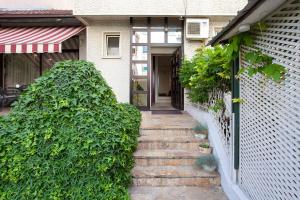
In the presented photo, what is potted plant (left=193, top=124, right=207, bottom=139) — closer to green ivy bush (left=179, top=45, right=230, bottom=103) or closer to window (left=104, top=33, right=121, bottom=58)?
green ivy bush (left=179, top=45, right=230, bottom=103)

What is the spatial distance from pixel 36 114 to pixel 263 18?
210 inches

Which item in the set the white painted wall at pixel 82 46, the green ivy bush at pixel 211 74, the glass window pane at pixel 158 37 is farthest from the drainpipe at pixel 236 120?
the white painted wall at pixel 82 46

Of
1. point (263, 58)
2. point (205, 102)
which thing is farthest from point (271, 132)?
point (205, 102)

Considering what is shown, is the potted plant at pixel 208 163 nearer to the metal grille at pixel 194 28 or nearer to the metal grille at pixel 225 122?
the metal grille at pixel 225 122

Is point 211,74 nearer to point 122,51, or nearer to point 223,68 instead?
point 223,68

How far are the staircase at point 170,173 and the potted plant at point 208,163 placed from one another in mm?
148

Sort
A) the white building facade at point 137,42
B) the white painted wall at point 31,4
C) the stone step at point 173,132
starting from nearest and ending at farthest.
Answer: the stone step at point 173,132 → the white building facade at point 137,42 → the white painted wall at point 31,4

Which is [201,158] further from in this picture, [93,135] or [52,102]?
[52,102]

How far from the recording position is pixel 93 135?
6.48 metres

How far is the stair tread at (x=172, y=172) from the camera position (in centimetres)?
812

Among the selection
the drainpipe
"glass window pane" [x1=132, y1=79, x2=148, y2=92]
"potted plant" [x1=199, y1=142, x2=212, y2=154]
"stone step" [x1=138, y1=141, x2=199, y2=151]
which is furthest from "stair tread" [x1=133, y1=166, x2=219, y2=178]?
"glass window pane" [x1=132, y1=79, x2=148, y2=92]

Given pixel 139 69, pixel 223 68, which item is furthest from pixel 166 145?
pixel 139 69

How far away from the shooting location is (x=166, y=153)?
9.11m

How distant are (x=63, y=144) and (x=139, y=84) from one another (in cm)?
1112
